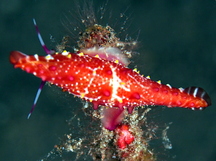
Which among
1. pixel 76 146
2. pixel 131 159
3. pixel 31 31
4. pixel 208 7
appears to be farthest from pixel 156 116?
pixel 31 31

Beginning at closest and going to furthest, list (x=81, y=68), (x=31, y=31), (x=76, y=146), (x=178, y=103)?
(x=81, y=68) < (x=178, y=103) < (x=76, y=146) < (x=31, y=31)

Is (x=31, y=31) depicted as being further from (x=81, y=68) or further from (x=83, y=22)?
(x=81, y=68)

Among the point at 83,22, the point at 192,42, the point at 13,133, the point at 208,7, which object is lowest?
the point at 13,133

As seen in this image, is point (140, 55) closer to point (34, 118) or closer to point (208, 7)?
point (208, 7)

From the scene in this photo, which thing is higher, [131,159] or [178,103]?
[178,103]

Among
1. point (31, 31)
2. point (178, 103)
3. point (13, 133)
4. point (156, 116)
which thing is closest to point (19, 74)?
point (31, 31)

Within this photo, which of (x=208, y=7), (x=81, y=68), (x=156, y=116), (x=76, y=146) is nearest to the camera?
(x=81, y=68)

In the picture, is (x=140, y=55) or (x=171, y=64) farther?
(x=171, y=64)
